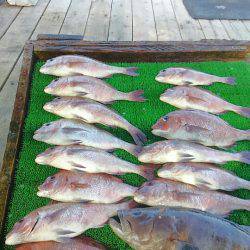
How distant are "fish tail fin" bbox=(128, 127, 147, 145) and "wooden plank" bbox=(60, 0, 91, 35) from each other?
2484mm

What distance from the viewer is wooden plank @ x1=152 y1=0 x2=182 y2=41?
4586 millimetres

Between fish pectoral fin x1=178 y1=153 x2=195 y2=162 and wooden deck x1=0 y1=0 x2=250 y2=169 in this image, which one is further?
wooden deck x1=0 y1=0 x2=250 y2=169

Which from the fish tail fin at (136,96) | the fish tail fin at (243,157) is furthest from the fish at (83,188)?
the fish tail fin at (136,96)

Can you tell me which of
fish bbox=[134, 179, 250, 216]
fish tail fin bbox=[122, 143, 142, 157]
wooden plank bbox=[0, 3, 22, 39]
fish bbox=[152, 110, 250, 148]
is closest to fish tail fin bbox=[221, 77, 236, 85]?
fish bbox=[152, 110, 250, 148]

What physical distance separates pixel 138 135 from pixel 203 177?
561 millimetres

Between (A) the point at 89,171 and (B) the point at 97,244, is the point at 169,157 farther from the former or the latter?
(B) the point at 97,244

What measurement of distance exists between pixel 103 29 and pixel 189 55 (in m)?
1.77

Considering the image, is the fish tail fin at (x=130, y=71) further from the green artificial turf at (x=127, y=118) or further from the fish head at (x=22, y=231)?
the fish head at (x=22, y=231)

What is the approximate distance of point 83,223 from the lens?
6.29 feet

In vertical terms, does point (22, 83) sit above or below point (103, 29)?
above

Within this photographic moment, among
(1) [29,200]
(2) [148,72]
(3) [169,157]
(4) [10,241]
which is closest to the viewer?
(4) [10,241]

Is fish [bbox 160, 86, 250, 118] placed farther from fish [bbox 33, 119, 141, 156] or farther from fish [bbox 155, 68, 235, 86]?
fish [bbox 33, 119, 141, 156]

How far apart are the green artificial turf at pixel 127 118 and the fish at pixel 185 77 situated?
7 cm

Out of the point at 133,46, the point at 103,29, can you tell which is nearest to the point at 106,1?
the point at 103,29
